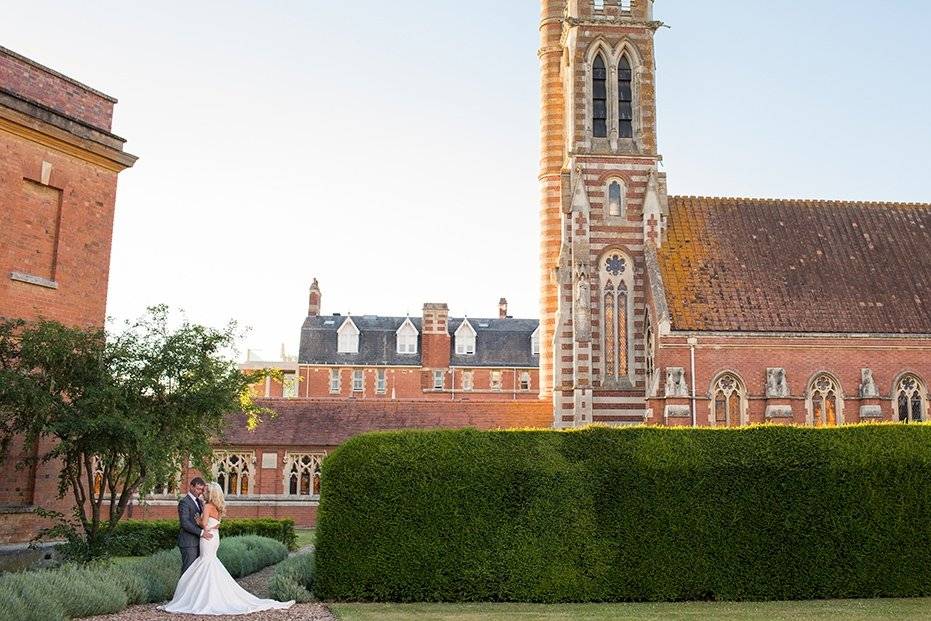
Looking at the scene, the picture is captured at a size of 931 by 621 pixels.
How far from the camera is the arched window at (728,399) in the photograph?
3341cm

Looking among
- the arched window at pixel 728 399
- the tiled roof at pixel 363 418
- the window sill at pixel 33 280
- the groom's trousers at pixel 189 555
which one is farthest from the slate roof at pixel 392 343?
the groom's trousers at pixel 189 555

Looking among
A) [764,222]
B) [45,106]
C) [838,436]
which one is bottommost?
[838,436]

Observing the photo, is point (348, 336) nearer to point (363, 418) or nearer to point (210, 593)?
point (363, 418)

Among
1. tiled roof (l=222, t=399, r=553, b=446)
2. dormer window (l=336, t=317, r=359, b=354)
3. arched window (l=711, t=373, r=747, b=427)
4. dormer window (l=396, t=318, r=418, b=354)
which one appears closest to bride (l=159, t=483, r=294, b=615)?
arched window (l=711, t=373, r=747, b=427)

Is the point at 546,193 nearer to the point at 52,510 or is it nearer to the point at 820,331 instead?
the point at 820,331

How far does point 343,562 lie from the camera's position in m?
16.2

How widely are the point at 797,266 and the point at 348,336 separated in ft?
131

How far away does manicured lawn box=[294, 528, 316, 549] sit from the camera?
98.2 feet

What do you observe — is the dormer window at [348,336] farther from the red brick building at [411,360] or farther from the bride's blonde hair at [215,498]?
the bride's blonde hair at [215,498]

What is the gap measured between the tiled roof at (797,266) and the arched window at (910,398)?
1858 mm

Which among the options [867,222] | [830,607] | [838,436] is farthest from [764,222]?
[830,607]

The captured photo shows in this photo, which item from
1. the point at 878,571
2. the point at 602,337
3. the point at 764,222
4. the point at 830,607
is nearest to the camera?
the point at 830,607

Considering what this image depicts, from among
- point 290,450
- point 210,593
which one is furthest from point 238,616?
point 290,450

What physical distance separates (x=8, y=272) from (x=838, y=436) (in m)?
15.8
